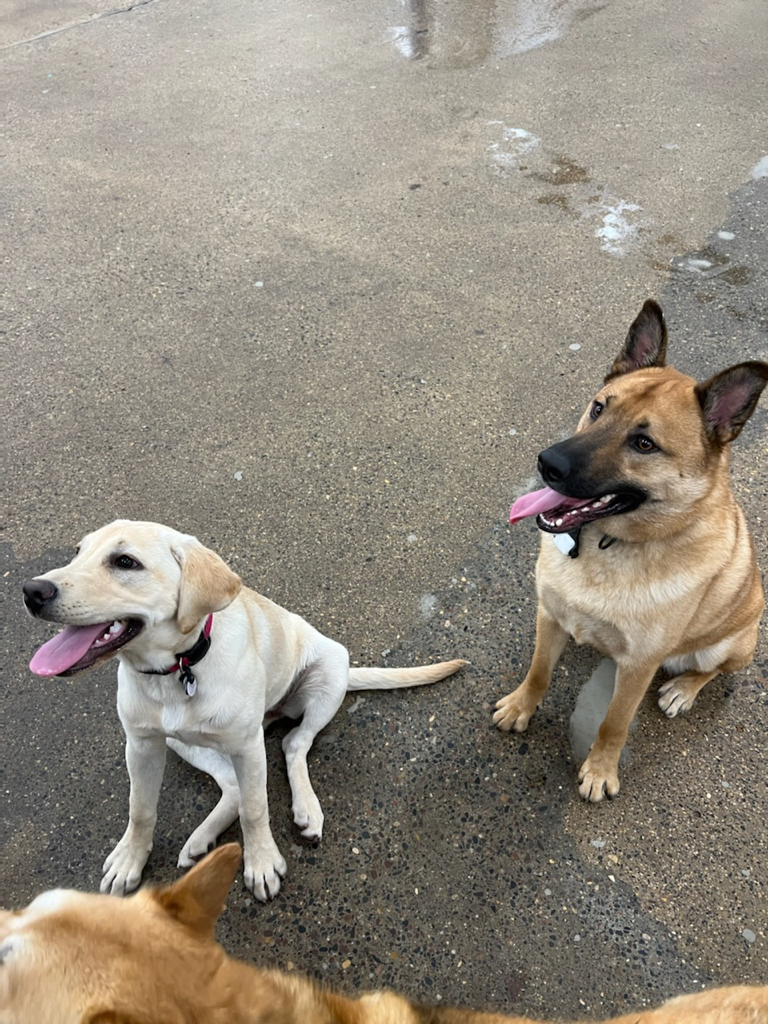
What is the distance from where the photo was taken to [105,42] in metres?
7.56

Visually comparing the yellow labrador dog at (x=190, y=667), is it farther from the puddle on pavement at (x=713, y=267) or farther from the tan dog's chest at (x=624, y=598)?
the puddle on pavement at (x=713, y=267)

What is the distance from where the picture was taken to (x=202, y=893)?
1.24m

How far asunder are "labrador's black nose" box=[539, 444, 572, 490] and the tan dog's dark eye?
8.5 inches

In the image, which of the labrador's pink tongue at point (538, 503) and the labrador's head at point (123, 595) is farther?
the labrador's pink tongue at point (538, 503)

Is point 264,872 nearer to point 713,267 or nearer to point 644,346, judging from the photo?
point 644,346

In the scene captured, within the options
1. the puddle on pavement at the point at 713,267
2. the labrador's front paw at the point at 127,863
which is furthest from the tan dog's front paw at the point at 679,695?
the puddle on pavement at the point at 713,267

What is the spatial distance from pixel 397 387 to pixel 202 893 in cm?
323

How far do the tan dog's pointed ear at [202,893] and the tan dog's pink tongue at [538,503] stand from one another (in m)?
1.45

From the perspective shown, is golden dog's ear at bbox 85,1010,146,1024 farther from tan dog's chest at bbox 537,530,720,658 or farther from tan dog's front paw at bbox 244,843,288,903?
tan dog's chest at bbox 537,530,720,658

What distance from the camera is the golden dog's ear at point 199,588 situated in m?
1.83

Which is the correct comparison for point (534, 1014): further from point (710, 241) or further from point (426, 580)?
point (710, 241)

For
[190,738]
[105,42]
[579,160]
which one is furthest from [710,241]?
[105,42]

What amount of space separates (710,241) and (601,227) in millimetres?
765

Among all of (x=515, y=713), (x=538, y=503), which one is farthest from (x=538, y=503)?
(x=515, y=713)
